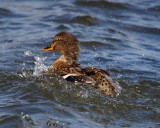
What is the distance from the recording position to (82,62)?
12.7 metres

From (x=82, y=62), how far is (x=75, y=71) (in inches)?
88.0

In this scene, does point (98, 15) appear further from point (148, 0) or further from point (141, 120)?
point (141, 120)

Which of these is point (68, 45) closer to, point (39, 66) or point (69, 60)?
point (69, 60)

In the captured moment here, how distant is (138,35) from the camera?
50.5ft

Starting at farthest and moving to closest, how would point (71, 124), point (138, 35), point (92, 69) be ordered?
point (138, 35) → point (92, 69) → point (71, 124)

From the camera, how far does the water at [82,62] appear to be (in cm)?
916

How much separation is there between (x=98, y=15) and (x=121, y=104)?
7206 millimetres

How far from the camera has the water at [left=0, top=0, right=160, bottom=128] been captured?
9.16m

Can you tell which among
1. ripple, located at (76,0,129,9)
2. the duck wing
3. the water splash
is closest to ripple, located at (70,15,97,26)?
ripple, located at (76,0,129,9)

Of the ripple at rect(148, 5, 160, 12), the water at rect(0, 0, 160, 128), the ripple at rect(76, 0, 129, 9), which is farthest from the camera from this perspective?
the ripple at rect(76, 0, 129, 9)

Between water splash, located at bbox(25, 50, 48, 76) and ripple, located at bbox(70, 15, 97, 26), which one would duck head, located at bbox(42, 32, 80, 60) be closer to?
water splash, located at bbox(25, 50, 48, 76)

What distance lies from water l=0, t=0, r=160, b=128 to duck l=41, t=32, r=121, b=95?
4.8 inches

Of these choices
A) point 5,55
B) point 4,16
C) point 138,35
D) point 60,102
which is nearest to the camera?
point 60,102

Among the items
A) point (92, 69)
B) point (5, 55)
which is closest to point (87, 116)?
point (92, 69)
